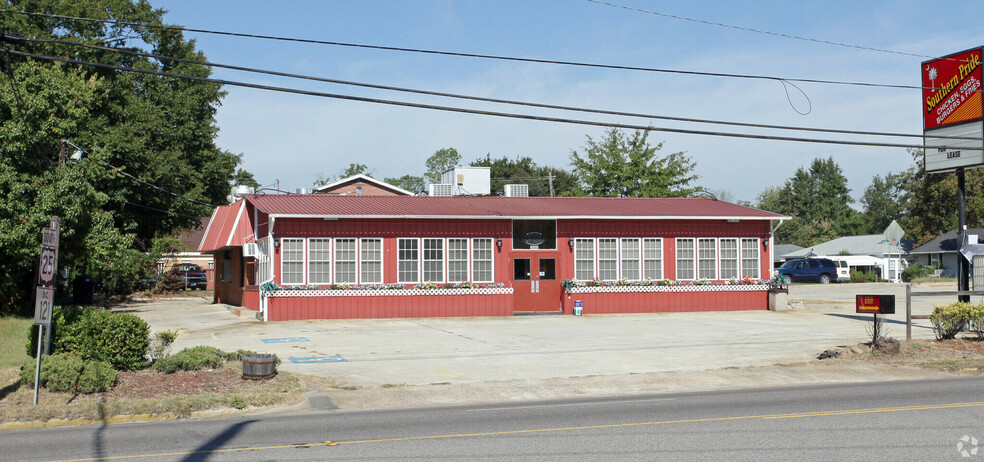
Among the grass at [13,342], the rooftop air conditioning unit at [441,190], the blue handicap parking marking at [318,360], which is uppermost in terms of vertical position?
the rooftop air conditioning unit at [441,190]

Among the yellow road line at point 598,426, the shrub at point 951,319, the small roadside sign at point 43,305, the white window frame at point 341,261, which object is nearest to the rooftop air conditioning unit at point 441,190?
the white window frame at point 341,261

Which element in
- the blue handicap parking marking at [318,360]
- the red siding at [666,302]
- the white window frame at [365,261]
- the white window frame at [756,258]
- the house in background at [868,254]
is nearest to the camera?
the blue handicap parking marking at [318,360]

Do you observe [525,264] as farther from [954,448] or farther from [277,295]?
[954,448]

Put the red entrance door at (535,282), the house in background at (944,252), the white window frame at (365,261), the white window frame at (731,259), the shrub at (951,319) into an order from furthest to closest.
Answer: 1. the house in background at (944,252)
2. the white window frame at (731,259)
3. the red entrance door at (535,282)
4. the white window frame at (365,261)
5. the shrub at (951,319)

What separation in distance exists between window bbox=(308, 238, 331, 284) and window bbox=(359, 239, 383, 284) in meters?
1.14

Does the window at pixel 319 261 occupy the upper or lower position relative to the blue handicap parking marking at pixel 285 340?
upper

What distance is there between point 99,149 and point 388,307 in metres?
10.5

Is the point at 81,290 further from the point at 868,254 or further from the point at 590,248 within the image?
the point at 868,254

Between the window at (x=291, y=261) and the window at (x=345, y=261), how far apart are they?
1.19 m

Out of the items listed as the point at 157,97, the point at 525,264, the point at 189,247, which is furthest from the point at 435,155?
the point at 525,264

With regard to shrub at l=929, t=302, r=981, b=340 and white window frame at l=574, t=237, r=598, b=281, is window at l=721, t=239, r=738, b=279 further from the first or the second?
shrub at l=929, t=302, r=981, b=340

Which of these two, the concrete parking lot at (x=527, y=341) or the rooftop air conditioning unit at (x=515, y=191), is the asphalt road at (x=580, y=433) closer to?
the concrete parking lot at (x=527, y=341)

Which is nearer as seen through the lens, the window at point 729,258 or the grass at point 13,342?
the grass at point 13,342

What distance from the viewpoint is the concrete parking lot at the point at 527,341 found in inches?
658
